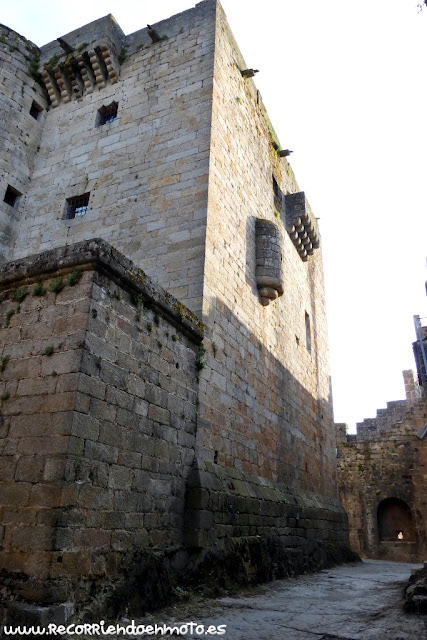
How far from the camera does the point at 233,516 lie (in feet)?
22.1

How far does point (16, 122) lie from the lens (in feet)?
33.8

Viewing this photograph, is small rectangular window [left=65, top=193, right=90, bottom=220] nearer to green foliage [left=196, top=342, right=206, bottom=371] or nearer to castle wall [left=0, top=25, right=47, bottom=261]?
castle wall [left=0, top=25, right=47, bottom=261]

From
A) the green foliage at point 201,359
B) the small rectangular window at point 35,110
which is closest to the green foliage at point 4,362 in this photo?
the green foliage at point 201,359

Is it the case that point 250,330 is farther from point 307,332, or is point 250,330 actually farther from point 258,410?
point 307,332

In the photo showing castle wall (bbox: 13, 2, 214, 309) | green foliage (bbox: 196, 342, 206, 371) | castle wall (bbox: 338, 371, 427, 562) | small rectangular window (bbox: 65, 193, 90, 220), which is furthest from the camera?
castle wall (bbox: 338, 371, 427, 562)

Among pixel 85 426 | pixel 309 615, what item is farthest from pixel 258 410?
pixel 85 426

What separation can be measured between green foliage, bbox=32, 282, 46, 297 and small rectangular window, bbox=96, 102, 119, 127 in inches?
238

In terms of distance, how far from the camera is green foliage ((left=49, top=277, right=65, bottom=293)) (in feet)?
16.7

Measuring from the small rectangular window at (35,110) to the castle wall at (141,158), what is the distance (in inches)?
10.4

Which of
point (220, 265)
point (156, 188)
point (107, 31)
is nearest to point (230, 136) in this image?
point (156, 188)

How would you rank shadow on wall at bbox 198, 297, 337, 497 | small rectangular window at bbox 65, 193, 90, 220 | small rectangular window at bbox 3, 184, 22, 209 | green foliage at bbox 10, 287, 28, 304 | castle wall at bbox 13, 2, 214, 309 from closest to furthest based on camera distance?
green foliage at bbox 10, 287, 28, 304
shadow on wall at bbox 198, 297, 337, 497
castle wall at bbox 13, 2, 214, 309
small rectangular window at bbox 65, 193, 90, 220
small rectangular window at bbox 3, 184, 22, 209

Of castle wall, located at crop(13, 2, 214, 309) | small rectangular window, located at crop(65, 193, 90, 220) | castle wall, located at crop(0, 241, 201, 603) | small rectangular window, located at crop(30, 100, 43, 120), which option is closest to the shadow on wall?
castle wall, located at crop(0, 241, 201, 603)

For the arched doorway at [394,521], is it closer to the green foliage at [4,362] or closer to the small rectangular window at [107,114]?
the small rectangular window at [107,114]

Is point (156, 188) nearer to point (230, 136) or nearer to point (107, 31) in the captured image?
point (230, 136)
